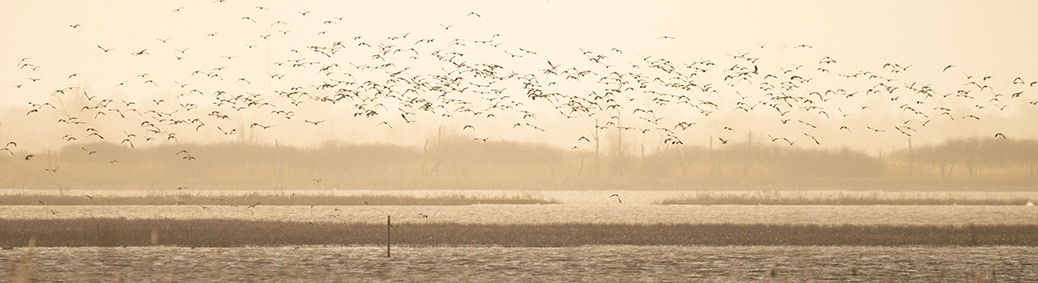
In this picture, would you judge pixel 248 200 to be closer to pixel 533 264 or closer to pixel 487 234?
pixel 487 234

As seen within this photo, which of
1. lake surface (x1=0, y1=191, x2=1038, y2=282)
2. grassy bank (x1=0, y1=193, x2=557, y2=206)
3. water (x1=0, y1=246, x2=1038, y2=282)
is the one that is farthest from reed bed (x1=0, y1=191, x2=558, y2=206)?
water (x1=0, y1=246, x2=1038, y2=282)

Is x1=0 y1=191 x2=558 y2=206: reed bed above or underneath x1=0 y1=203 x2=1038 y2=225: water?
above

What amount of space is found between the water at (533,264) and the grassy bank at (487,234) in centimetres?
236

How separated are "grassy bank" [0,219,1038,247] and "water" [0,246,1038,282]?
236 centimetres

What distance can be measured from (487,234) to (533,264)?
12.4 m

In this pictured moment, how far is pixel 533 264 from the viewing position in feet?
156

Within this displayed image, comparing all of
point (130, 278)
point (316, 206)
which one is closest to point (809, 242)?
point (130, 278)

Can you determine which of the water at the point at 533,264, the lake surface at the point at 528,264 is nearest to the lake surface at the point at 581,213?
the lake surface at the point at 528,264

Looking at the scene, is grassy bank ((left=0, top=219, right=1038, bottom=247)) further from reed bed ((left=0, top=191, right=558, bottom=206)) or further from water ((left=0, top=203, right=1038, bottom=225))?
reed bed ((left=0, top=191, right=558, bottom=206))

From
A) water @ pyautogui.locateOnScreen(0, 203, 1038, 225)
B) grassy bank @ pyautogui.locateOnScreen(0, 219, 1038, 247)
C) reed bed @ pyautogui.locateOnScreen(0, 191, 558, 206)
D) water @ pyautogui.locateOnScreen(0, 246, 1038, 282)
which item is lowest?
water @ pyautogui.locateOnScreen(0, 246, 1038, 282)

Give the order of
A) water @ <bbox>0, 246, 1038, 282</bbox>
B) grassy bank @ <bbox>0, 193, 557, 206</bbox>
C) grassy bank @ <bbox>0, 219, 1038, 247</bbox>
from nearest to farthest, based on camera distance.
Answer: water @ <bbox>0, 246, 1038, 282</bbox> → grassy bank @ <bbox>0, 219, 1038, 247</bbox> → grassy bank @ <bbox>0, 193, 557, 206</bbox>

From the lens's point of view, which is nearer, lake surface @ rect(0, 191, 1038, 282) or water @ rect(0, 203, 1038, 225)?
Answer: lake surface @ rect(0, 191, 1038, 282)

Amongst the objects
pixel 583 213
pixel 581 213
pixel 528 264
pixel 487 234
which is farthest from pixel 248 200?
pixel 528 264

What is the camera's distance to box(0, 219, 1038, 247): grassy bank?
56.4 m
